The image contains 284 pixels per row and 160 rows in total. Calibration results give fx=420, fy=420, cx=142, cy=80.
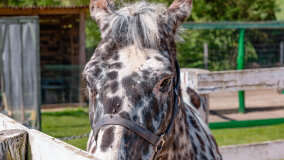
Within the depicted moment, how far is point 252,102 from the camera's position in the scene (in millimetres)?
11578

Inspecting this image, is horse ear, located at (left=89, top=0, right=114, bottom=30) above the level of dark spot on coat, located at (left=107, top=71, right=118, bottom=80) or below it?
above

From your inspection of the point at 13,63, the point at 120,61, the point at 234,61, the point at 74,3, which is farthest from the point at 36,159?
the point at 74,3

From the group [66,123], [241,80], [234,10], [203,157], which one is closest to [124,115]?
[203,157]

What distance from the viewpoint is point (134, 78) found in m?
2.06

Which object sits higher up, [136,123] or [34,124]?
[136,123]

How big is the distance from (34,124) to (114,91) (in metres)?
6.42

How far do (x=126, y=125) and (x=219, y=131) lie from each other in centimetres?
691

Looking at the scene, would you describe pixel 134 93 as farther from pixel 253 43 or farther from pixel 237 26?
pixel 253 43

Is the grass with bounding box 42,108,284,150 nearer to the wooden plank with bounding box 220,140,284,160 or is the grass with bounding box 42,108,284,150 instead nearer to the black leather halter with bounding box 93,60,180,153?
the wooden plank with bounding box 220,140,284,160

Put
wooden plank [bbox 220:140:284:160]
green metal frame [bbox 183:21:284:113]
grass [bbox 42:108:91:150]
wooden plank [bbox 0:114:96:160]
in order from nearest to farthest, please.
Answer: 1. wooden plank [bbox 0:114:96:160]
2. wooden plank [bbox 220:140:284:160]
3. grass [bbox 42:108:91:150]
4. green metal frame [bbox 183:21:284:113]

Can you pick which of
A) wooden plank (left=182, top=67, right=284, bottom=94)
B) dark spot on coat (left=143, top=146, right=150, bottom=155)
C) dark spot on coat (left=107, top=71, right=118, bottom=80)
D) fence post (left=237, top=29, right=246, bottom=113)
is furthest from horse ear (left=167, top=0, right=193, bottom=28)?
fence post (left=237, top=29, right=246, bottom=113)

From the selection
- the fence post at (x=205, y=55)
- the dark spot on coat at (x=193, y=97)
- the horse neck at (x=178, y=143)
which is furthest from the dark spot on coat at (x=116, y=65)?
the fence post at (x=205, y=55)

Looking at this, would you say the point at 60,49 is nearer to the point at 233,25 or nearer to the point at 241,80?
the point at 233,25

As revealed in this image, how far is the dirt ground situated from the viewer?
32.5 feet
